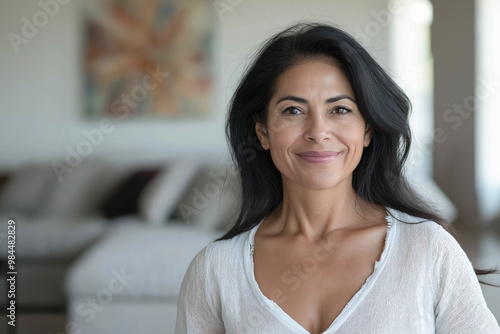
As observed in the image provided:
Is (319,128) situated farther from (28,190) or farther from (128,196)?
(28,190)

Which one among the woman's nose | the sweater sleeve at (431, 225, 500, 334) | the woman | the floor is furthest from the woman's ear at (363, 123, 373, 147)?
the floor

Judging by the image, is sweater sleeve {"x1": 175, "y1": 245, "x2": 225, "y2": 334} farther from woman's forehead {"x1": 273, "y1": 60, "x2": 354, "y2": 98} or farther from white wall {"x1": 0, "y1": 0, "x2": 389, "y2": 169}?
white wall {"x1": 0, "y1": 0, "x2": 389, "y2": 169}

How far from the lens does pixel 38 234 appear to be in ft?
13.2

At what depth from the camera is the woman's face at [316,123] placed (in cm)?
123

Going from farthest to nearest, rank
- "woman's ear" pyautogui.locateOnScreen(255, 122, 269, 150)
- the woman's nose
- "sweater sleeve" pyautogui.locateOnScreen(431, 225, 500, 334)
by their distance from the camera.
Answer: "woman's ear" pyautogui.locateOnScreen(255, 122, 269, 150), the woman's nose, "sweater sleeve" pyautogui.locateOnScreen(431, 225, 500, 334)

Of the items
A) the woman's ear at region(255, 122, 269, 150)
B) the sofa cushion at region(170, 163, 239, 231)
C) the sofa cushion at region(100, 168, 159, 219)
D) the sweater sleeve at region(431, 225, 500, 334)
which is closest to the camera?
the sweater sleeve at region(431, 225, 500, 334)

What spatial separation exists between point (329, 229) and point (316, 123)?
246mm

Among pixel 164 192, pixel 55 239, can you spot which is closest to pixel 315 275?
pixel 164 192

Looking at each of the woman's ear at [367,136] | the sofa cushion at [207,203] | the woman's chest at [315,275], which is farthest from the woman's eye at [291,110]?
the sofa cushion at [207,203]

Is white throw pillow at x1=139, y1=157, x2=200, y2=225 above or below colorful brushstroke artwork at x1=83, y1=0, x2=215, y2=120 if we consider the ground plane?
below

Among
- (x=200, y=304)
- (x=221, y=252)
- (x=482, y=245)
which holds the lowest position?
(x=482, y=245)

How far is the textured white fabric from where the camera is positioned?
3.69 feet

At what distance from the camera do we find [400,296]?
1148 mm

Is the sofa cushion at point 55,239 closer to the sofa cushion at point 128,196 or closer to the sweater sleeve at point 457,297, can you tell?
the sofa cushion at point 128,196
